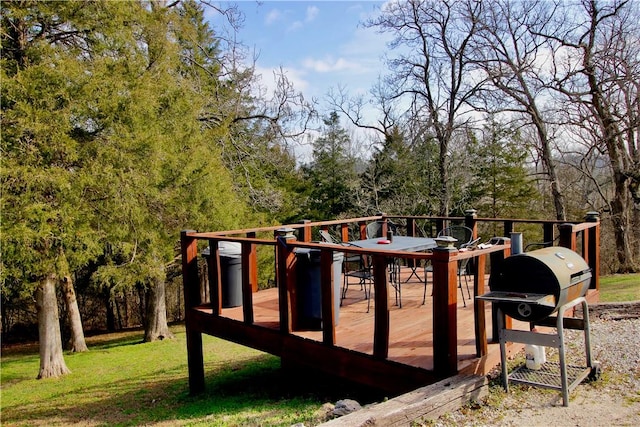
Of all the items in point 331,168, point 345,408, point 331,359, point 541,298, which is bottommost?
point 345,408

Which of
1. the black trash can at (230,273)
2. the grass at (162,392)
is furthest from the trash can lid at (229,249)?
the grass at (162,392)

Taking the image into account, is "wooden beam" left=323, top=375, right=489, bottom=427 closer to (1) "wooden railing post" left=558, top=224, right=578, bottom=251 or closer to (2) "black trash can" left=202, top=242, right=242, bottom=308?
(1) "wooden railing post" left=558, top=224, right=578, bottom=251

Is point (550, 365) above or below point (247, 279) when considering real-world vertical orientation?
below

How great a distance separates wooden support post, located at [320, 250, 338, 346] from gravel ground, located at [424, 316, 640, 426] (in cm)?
128

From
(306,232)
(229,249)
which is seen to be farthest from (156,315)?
(229,249)

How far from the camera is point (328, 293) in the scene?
151 inches

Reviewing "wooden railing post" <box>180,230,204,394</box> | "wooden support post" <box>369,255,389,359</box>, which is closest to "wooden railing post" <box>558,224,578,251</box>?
"wooden support post" <box>369,255,389,359</box>

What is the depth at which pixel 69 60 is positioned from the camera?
8.20 metres

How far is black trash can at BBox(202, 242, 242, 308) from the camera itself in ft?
17.4

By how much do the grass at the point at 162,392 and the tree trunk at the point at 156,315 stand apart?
104cm

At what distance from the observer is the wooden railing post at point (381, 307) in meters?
3.42

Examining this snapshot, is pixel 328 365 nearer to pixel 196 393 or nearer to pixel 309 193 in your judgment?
pixel 196 393

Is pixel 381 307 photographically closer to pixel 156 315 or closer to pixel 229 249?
pixel 229 249

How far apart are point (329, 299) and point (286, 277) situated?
1.87 ft
